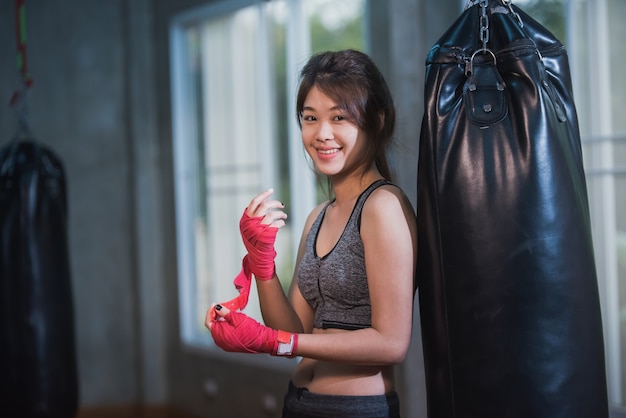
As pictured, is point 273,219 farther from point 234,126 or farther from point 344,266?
point 234,126

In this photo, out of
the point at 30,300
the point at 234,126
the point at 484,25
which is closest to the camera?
the point at 484,25

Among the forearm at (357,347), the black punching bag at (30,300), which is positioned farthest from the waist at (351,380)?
the black punching bag at (30,300)

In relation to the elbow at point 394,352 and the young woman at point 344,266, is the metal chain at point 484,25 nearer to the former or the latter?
the young woman at point 344,266

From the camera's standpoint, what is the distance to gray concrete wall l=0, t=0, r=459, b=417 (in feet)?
16.0

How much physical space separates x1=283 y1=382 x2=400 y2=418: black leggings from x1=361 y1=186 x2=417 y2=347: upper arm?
0.16 meters

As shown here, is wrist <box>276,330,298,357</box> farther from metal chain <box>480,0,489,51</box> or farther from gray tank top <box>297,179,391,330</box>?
metal chain <box>480,0,489,51</box>

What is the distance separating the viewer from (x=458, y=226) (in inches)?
51.2

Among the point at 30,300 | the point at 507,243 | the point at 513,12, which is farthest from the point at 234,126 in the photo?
the point at 507,243

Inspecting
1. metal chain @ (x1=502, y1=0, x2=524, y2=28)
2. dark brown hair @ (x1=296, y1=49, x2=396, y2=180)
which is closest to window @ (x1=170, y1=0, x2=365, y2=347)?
dark brown hair @ (x1=296, y1=49, x2=396, y2=180)

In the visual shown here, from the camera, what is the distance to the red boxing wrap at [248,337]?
1394 mm

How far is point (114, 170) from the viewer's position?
4.95 metres

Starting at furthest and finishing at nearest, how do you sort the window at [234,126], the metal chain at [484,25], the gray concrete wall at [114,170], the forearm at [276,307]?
the gray concrete wall at [114,170] → the window at [234,126] → the forearm at [276,307] → the metal chain at [484,25]

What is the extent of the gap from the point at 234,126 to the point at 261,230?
3.00 meters

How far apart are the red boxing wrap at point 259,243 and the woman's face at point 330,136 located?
161mm
